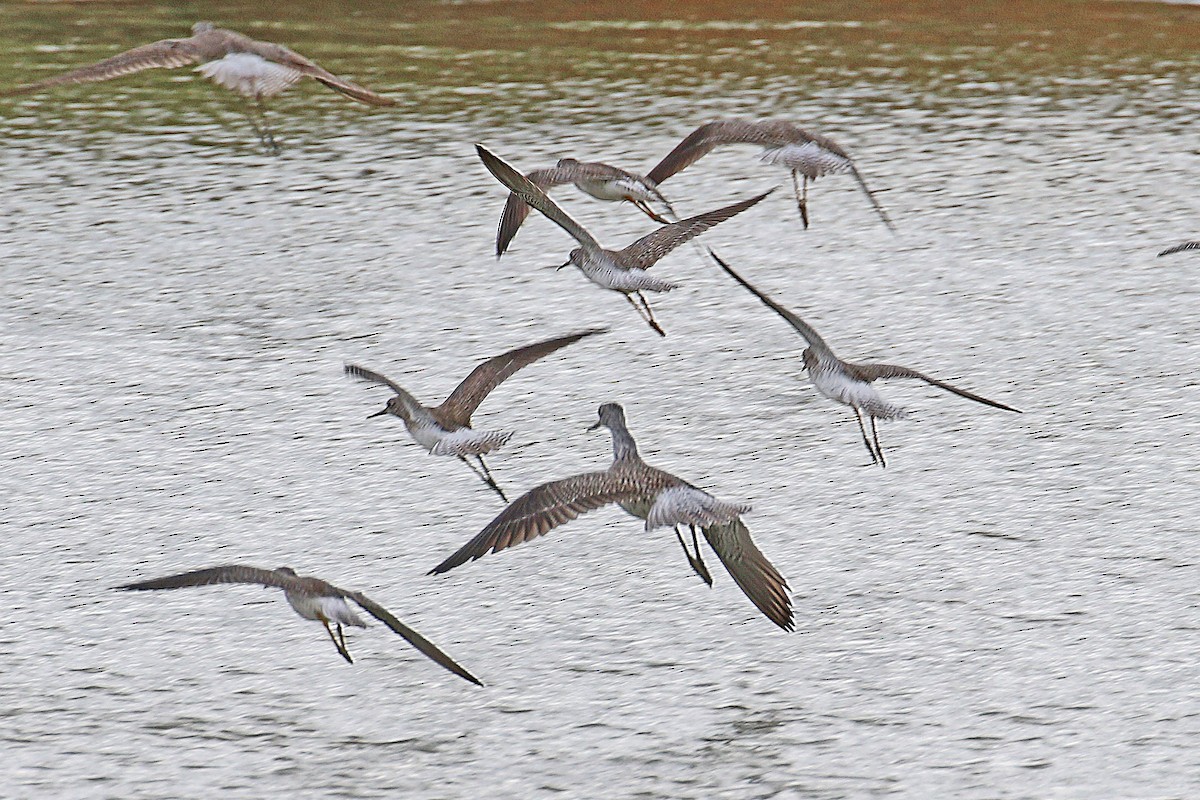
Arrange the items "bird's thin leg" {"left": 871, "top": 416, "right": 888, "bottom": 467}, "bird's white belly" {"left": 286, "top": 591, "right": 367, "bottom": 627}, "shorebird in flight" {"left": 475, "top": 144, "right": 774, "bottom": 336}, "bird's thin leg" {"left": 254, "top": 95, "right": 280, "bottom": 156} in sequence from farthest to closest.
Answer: "bird's thin leg" {"left": 254, "top": 95, "right": 280, "bottom": 156} < "bird's thin leg" {"left": 871, "top": 416, "right": 888, "bottom": 467} < "shorebird in flight" {"left": 475, "top": 144, "right": 774, "bottom": 336} < "bird's white belly" {"left": 286, "top": 591, "right": 367, "bottom": 627}

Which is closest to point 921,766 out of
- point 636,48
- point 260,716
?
point 260,716

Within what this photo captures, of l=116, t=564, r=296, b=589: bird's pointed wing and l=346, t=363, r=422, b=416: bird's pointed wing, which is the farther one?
l=346, t=363, r=422, b=416: bird's pointed wing

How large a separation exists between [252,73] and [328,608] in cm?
277

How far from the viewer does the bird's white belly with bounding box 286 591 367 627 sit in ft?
11.5

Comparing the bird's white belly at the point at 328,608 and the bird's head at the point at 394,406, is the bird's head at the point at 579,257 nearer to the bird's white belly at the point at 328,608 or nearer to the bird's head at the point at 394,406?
the bird's head at the point at 394,406

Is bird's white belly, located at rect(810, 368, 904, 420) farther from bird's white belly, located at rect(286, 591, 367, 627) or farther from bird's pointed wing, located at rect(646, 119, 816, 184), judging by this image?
bird's white belly, located at rect(286, 591, 367, 627)

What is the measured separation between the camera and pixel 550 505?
3.49 meters

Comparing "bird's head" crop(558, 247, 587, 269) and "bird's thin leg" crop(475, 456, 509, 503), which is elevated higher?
"bird's head" crop(558, 247, 587, 269)

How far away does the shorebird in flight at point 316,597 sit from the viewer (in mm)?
3244

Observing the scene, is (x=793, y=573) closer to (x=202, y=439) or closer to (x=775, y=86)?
(x=202, y=439)

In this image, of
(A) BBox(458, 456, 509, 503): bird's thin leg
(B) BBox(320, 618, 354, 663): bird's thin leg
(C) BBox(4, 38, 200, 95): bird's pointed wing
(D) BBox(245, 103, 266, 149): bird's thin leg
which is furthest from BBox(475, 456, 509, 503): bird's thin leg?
(D) BBox(245, 103, 266, 149): bird's thin leg

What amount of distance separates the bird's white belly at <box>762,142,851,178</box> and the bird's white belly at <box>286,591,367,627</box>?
226 cm

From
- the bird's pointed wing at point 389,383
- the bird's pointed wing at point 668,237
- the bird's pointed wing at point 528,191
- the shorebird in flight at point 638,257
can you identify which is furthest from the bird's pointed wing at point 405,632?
the bird's pointed wing at point 668,237

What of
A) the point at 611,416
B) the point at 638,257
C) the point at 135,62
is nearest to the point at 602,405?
the point at 611,416
